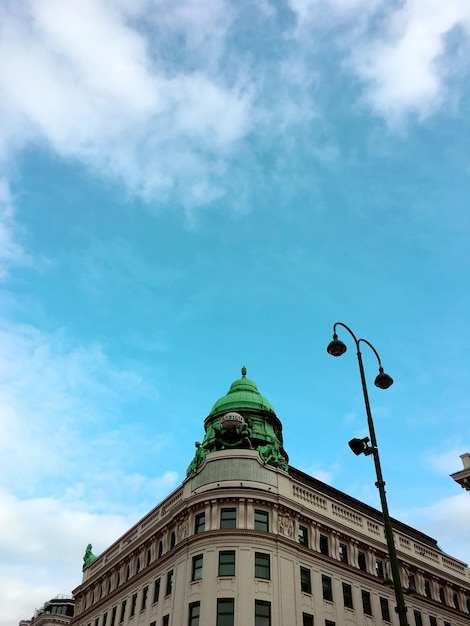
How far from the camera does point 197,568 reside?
151ft

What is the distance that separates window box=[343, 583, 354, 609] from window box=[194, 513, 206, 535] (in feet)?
42.2

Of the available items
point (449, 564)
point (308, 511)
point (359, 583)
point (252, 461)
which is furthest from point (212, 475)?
point (449, 564)

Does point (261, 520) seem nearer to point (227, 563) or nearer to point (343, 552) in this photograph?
point (227, 563)

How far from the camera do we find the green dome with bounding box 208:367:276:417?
59375 millimetres

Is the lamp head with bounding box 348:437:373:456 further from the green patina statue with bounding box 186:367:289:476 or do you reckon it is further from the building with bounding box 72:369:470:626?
the green patina statue with bounding box 186:367:289:476

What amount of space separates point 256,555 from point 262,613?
391cm

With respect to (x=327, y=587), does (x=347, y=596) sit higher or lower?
lower

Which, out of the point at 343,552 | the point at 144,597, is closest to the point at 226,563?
the point at 144,597

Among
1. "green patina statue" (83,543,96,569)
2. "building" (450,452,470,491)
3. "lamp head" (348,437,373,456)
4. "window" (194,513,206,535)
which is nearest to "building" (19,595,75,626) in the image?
"green patina statue" (83,543,96,569)

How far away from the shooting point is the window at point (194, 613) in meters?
43.4

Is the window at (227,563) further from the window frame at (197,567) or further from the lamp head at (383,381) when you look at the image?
the lamp head at (383,381)

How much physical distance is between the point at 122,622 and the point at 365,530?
22.6 metres

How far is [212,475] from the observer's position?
163 feet

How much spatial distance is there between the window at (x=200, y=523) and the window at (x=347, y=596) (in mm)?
12875
